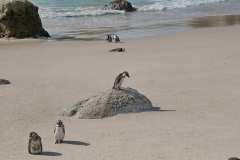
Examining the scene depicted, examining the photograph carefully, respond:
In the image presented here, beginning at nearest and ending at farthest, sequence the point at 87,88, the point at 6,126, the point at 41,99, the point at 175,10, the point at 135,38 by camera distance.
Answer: the point at 6,126 → the point at 41,99 → the point at 87,88 → the point at 135,38 → the point at 175,10

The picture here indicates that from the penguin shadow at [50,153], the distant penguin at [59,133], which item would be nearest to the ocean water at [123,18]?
the distant penguin at [59,133]

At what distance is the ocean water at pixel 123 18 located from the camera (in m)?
35.4

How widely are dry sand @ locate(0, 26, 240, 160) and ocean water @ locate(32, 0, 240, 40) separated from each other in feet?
Answer: 18.3

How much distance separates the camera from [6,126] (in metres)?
13.7

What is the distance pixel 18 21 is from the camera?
1371 inches

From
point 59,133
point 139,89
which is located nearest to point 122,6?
point 139,89

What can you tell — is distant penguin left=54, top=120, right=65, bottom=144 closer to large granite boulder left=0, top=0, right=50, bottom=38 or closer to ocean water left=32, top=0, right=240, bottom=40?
ocean water left=32, top=0, right=240, bottom=40

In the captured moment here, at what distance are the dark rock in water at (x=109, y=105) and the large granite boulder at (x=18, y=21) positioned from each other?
20422 mm

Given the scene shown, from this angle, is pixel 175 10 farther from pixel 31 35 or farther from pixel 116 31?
pixel 31 35

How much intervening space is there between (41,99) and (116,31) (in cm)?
2000

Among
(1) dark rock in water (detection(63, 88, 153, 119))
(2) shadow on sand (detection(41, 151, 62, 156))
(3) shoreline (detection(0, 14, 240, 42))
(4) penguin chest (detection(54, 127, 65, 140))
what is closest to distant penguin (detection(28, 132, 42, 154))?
(2) shadow on sand (detection(41, 151, 62, 156))

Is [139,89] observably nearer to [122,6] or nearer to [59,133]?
[59,133]

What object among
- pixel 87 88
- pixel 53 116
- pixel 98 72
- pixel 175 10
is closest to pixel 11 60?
pixel 98 72

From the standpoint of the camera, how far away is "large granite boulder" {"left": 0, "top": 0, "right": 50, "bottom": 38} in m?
34.6
